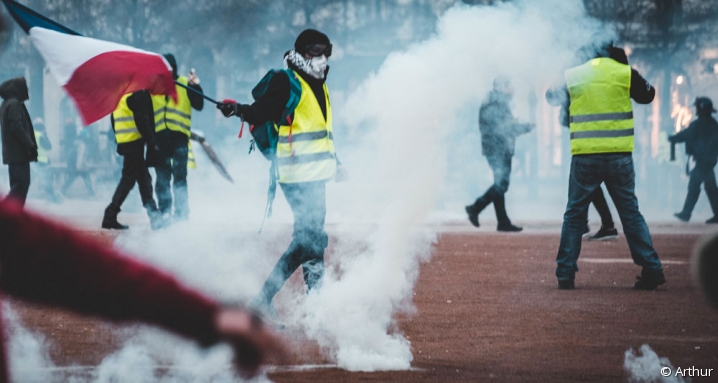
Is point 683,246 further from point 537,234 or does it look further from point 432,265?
point 432,265

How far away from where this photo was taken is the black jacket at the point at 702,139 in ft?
41.6

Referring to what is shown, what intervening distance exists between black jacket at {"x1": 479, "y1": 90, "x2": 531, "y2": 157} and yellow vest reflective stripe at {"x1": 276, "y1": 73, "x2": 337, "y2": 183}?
4.03 m

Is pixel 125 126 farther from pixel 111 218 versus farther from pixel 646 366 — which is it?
pixel 646 366

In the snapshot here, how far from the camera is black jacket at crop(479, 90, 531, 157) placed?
→ 9.01m

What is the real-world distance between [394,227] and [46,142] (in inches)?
527

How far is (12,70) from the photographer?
824 inches

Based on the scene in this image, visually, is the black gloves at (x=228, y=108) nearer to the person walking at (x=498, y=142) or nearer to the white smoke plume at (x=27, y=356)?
the white smoke plume at (x=27, y=356)

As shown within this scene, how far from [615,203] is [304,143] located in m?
2.74

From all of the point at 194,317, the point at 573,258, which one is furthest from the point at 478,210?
the point at 194,317

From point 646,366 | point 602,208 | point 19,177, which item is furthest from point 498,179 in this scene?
point 646,366

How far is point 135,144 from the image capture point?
9.34m

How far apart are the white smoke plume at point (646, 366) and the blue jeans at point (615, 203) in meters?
2.00

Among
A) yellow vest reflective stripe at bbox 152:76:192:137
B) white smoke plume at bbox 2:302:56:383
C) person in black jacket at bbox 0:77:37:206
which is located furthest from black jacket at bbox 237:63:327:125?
person in black jacket at bbox 0:77:37:206

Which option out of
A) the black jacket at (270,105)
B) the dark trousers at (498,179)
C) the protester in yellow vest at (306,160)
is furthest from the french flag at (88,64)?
the dark trousers at (498,179)
